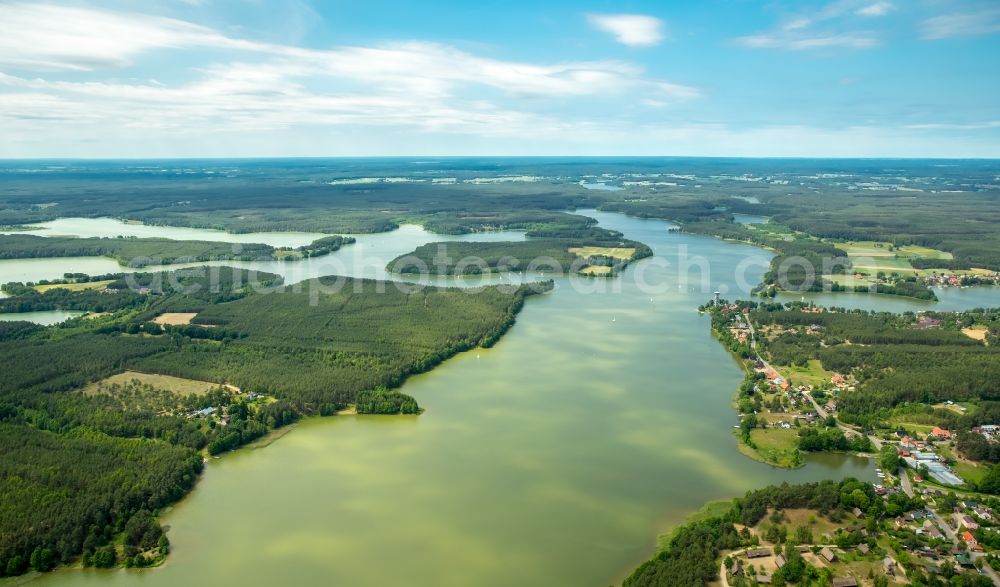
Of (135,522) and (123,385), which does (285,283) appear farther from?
(135,522)

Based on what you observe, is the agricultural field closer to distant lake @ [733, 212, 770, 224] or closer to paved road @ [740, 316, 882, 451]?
paved road @ [740, 316, 882, 451]

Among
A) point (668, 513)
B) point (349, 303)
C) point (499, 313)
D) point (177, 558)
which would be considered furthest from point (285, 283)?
point (668, 513)

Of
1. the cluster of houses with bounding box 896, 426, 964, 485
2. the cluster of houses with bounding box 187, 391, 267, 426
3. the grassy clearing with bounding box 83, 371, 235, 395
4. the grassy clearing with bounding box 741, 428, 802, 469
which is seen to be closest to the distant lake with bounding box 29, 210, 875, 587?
the grassy clearing with bounding box 741, 428, 802, 469

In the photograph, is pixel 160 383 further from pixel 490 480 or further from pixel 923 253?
pixel 923 253

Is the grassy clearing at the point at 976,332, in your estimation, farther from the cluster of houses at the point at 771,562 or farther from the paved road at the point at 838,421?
the cluster of houses at the point at 771,562

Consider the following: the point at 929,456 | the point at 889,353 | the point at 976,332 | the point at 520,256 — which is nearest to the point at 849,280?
the point at 976,332

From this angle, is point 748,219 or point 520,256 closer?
point 520,256
